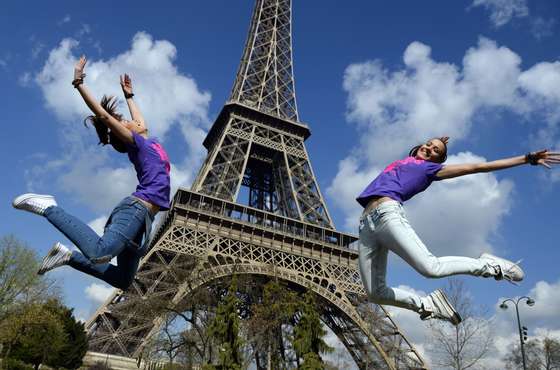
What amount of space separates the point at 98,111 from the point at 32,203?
942mm

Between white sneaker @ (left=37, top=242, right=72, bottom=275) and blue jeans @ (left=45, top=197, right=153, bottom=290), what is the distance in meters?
0.05

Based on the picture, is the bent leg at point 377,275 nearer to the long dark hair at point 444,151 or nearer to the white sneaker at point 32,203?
the long dark hair at point 444,151

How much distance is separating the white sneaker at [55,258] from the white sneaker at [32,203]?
0.37m

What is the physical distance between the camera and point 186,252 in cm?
2875

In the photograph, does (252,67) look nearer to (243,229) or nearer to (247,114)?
(247,114)

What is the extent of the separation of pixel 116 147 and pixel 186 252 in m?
24.9

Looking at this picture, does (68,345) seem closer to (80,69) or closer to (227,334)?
(227,334)

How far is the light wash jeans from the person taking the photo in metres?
3.72

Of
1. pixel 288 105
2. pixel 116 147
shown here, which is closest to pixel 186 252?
pixel 288 105

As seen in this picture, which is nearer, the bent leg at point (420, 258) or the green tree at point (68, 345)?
the bent leg at point (420, 258)

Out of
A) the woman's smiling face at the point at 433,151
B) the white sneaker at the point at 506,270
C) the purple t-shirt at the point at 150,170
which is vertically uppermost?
the woman's smiling face at the point at 433,151

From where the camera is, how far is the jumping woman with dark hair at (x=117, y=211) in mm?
3865

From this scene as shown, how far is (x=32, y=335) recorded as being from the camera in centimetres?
3092

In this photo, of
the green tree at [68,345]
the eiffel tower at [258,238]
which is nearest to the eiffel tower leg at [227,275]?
the eiffel tower at [258,238]
